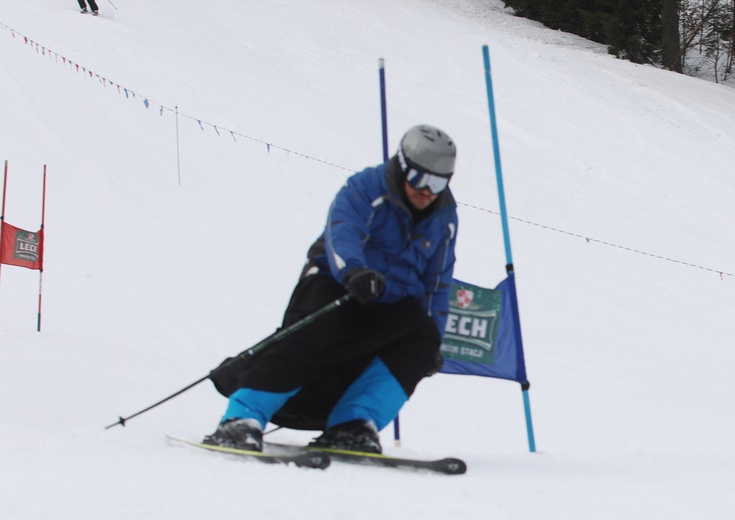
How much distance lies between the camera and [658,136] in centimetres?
1645

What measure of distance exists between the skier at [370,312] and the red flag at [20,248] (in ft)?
13.7

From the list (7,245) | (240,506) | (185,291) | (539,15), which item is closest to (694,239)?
(185,291)

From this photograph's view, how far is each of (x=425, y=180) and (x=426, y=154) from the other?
112 mm

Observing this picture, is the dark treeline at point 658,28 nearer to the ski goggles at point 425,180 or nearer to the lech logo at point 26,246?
the lech logo at point 26,246

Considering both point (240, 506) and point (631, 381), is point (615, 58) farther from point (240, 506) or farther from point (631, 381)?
point (240, 506)

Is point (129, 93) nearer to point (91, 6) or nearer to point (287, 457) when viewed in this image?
point (91, 6)

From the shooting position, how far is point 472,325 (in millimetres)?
4691

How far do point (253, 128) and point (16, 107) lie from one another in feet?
13.2

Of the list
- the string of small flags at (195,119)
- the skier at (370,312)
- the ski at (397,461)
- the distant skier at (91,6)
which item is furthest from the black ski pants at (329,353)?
the distant skier at (91,6)

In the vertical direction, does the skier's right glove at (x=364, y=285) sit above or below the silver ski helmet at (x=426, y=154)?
below

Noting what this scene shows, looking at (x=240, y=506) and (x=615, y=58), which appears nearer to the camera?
(x=240, y=506)

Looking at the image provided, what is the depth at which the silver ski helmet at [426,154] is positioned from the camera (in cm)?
380

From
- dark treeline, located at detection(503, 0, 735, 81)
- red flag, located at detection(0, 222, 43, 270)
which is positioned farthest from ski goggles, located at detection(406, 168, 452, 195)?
dark treeline, located at detection(503, 0, 735, 81)

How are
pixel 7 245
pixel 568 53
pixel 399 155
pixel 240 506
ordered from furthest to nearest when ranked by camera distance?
pixel 568 53 → pixel 7 245 → pixel 399 155 → pixel 240 506
